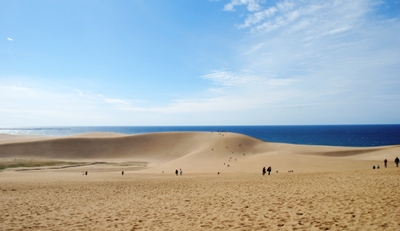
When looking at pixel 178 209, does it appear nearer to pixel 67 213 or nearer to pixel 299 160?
pixel 67 213

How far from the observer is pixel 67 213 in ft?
32.4

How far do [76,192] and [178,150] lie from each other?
34.9 metres

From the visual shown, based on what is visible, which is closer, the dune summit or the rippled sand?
the rippled sand

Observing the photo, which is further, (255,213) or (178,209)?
(178,209)

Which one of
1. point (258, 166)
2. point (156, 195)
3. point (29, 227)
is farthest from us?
point (258, 166)

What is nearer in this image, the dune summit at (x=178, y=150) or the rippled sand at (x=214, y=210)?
the rippled sand at (x=214, y=210)

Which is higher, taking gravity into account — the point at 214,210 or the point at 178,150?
the point at 214,210

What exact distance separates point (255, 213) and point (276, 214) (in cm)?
69

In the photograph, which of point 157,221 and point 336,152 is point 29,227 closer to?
point 157,221

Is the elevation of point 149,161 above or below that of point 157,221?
below

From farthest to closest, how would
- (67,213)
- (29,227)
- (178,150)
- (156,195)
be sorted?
(178,150), (156,195), (67,213), (29,227)

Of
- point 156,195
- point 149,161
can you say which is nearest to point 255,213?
point 156,195

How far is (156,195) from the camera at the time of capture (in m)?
13.2

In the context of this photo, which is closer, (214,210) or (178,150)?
(214,210)
